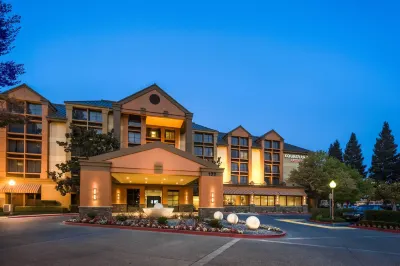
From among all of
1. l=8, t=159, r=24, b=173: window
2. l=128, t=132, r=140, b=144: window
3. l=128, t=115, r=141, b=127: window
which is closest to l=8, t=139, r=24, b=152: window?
l=8, t=159, r=24, b=173: window

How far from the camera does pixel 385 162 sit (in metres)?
79.1

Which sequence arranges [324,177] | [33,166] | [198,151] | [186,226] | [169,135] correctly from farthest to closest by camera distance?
[198,151] → [169,135] → [324,177] → [33,166] → [186,226]

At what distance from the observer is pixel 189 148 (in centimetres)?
5156

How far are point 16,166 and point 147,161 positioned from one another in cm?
2449

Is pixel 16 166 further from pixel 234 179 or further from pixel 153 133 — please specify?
pixel 234 179

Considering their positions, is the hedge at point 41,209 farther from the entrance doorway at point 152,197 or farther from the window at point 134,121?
the window at point 134,121

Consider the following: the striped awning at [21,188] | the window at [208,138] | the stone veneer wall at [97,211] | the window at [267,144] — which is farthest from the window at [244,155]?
the striped awning at [21,188]

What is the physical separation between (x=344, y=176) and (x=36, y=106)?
48.6 m

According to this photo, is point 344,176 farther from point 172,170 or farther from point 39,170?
point 39,170

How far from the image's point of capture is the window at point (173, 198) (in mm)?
46719

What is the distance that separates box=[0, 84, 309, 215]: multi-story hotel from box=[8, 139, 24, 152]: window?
128 mm

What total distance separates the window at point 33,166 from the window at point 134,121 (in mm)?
14522

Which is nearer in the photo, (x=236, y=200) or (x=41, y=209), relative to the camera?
(x=41, y=209)

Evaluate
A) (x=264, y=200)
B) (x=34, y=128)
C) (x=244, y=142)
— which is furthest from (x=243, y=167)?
(x=34, y=128)
